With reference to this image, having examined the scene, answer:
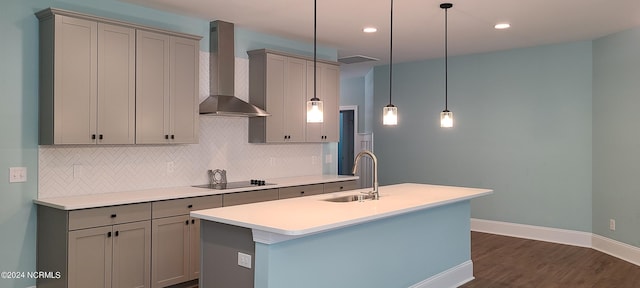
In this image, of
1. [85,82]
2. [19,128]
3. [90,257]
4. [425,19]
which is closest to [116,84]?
[85,82]

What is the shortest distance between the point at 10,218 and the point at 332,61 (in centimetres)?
384

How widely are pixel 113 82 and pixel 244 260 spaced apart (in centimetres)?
199

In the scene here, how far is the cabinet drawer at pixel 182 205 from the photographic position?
3.91 metres

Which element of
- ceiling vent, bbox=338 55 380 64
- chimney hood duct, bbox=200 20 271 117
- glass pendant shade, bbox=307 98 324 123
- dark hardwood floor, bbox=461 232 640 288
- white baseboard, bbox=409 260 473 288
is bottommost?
dark hardwood floor, bbox=461 232 640 288

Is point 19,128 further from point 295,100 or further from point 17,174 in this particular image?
point 295,100

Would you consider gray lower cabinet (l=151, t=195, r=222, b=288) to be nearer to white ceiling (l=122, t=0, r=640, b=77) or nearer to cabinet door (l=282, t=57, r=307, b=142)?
cabinet door (l=282, t=57, r=307, b=142)

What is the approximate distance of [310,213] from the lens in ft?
9.99

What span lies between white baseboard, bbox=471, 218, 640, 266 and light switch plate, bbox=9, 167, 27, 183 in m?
5.48

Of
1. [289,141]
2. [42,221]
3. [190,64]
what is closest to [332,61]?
[289,141]

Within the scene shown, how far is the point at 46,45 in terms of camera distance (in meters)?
3.67

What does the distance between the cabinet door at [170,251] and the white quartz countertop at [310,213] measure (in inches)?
39.1

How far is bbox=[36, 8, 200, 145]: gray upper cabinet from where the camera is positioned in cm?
362

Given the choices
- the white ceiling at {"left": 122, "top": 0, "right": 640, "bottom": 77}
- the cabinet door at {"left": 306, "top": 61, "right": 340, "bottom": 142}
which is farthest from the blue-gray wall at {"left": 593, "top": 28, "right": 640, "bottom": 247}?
the cabinet door at {"left": 306, "top": 61, "right": 340, "bottom": 142}

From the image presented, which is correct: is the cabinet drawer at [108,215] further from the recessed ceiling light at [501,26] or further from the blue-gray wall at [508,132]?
the blue-gray wall at [508,132]
